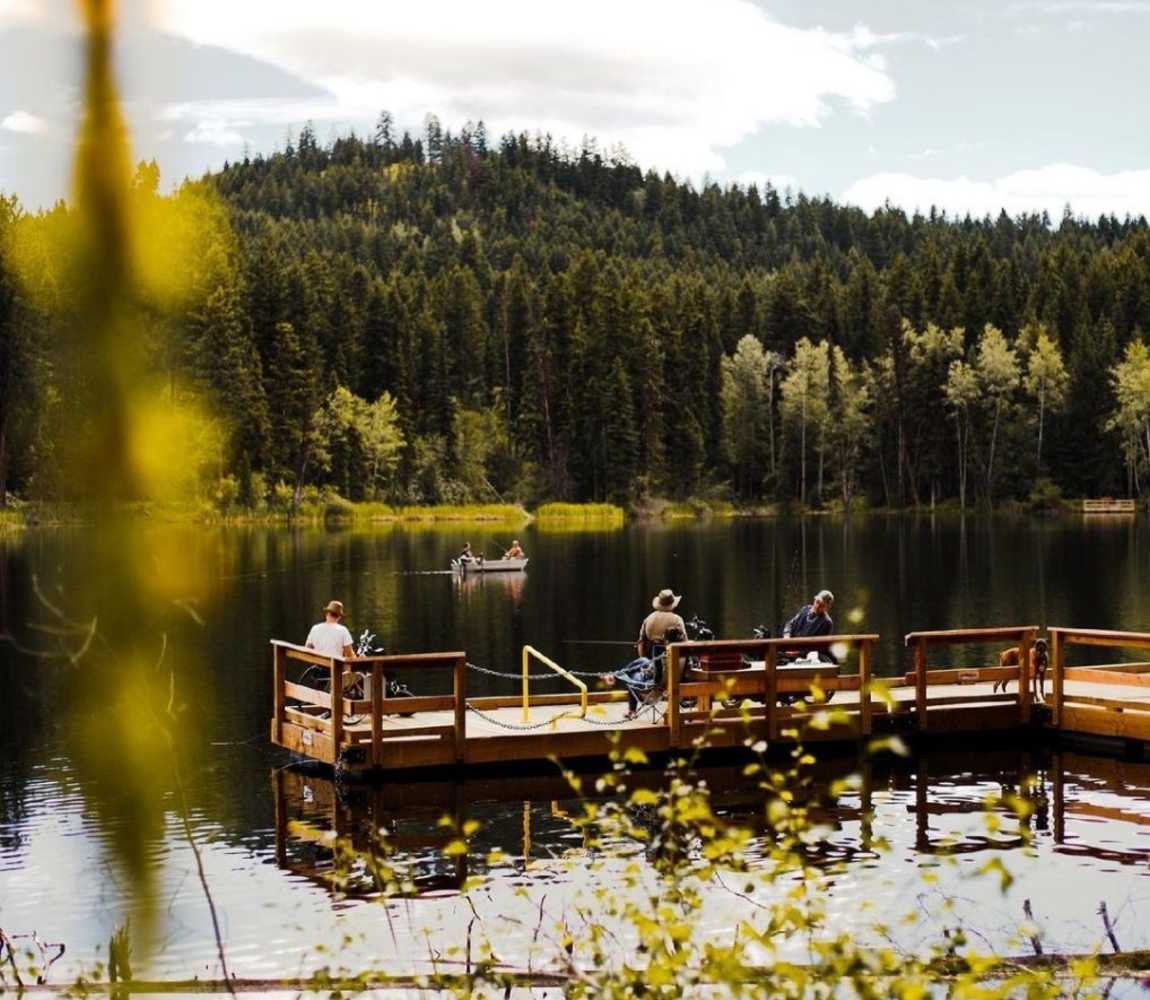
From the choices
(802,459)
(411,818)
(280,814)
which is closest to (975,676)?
(411,818)

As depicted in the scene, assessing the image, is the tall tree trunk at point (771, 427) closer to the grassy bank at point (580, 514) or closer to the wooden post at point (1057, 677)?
the grassy bank at point (580, 514)

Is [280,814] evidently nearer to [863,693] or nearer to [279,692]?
[279,692]

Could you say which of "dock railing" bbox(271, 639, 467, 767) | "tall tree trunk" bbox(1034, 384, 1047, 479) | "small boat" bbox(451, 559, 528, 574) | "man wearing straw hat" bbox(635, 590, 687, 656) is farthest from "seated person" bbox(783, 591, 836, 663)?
"tall tree trunk" bbox(1034, 384, 1047, 479)

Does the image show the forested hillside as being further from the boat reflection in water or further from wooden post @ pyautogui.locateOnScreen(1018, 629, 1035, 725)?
wooden post @ pyautogui.locateOnScreen(1018, 629, 1035, 725)

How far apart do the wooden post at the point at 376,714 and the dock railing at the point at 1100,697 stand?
9.54m

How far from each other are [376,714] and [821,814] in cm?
545

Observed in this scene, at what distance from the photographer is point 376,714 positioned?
17.8 metres

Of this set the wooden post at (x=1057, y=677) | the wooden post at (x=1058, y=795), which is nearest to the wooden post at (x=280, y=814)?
the wooden post at (x=1058, y=795)

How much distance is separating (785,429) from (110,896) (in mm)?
106612

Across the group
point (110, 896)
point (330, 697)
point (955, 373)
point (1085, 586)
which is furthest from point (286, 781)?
point (955, 373)

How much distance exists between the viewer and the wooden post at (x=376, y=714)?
17484mm

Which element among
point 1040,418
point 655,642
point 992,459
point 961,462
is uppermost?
point 1040,418

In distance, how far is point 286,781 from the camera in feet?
60.2

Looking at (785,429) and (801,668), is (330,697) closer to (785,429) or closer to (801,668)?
(801,668)
